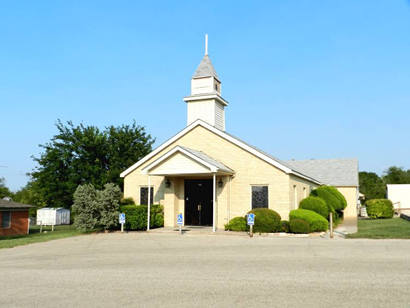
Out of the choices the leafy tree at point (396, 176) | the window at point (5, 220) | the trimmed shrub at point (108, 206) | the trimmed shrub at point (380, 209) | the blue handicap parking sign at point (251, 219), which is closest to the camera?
the blue handicap parking sign at point (251, 219)

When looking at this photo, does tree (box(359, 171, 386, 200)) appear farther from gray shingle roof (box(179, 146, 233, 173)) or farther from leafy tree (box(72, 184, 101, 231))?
leafy tree (box(72, 184, 101, 231))

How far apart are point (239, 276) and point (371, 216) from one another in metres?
31.5

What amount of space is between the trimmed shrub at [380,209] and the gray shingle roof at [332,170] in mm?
2360

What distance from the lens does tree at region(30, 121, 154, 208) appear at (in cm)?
3034

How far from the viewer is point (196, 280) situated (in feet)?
28.6

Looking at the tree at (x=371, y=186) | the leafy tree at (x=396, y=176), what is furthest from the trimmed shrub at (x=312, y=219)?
the leafy tree at (x=396, y=176)

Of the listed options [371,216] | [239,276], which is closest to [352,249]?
[239,276]

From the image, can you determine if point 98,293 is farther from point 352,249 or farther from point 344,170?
point 344,170

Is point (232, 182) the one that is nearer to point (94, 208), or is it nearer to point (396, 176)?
point (94, 208)

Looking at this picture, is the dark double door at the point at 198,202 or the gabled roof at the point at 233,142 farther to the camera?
the dark double door at the point at 198,202

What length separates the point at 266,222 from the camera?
1923 cm

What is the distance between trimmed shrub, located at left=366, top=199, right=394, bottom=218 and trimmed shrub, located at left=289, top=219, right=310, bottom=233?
20155 mm

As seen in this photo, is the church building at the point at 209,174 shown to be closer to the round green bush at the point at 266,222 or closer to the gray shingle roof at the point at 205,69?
the gray shingle roof at the point at 205,69

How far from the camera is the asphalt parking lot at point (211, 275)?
7.05 m
